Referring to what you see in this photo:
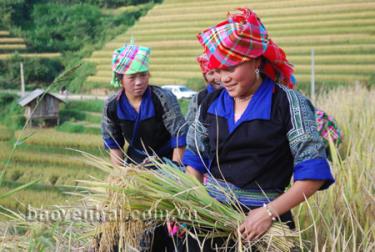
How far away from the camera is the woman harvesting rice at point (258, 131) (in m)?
1.33

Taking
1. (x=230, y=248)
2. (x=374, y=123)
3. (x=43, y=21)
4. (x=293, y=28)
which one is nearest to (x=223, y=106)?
(x=230, y=248)

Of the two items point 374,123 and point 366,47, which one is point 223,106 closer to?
point 374,123

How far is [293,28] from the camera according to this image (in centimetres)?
1641

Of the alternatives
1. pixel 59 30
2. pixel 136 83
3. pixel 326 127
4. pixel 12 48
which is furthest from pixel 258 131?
pixel 59 30

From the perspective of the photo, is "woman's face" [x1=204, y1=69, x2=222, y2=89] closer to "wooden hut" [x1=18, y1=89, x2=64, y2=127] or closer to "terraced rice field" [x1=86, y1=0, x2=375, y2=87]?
"terraced rice field" [x1=86, y1=0, x2=375, y2=87]

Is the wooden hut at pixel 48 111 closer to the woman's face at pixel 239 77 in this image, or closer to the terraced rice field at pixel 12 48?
the terraced rice field at pixel 12 48

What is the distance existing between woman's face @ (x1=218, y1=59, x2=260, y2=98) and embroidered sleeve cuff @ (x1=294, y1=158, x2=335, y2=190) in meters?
0.23

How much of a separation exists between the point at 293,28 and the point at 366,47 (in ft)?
9.80

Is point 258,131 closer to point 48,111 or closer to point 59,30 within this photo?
point 48,111

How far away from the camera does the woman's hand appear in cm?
132

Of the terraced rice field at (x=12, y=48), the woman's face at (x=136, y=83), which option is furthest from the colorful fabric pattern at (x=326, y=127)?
the terraced rice field at (x=12, y=48)

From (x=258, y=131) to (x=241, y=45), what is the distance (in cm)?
21

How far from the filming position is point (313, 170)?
1.31 meters

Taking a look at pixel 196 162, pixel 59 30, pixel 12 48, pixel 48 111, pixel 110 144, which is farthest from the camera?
pixel 59 30
